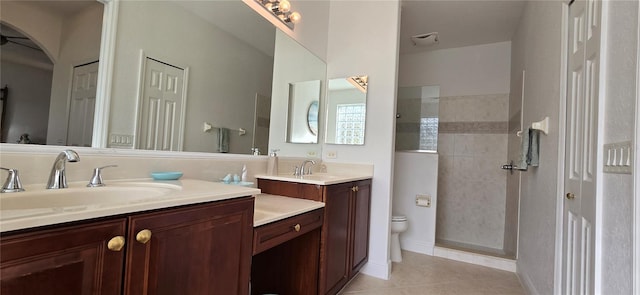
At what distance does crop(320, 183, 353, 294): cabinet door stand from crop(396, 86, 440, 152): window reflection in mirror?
183 cm

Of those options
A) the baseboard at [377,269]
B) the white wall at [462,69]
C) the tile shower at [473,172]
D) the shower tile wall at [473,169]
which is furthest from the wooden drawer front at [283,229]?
the white wall at [462,69]

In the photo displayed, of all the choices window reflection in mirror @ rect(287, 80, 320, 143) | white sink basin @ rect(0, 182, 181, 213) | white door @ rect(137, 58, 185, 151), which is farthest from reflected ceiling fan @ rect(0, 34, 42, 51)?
window reflection in mirror @ rect(287, 80, 320, 143)

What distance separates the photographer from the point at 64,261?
0.63 metres

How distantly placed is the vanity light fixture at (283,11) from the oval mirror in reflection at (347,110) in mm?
705

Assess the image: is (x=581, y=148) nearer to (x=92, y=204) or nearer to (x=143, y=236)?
(x=143, y=236)

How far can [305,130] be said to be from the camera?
2.54 m

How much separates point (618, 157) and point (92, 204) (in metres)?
1.88

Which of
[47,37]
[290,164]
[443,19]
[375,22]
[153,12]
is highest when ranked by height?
[443,19]

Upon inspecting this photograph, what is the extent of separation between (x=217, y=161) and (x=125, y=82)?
61cm

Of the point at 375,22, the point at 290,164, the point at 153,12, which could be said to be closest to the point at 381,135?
the point at 290,164

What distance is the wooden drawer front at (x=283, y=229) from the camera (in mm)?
1225

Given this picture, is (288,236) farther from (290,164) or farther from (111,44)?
(111,44)

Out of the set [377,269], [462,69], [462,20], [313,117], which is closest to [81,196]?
[313,117]

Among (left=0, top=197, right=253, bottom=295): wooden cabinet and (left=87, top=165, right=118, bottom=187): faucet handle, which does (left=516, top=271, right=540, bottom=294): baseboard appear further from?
(left=87, top=165, right=118, bottom=187): faucet handle
